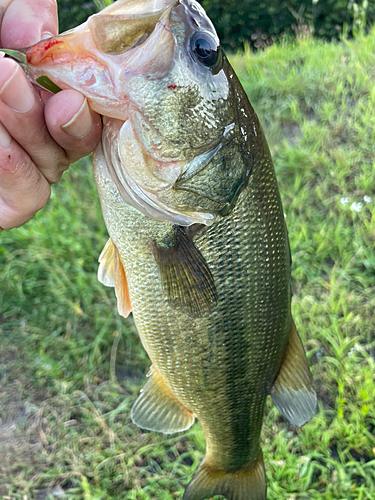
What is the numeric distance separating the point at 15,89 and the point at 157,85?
35 cm

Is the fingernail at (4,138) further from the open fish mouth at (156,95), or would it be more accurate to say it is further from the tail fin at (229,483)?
the tail fin at (229,483)

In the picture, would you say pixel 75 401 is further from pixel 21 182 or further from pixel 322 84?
pixel 322 84

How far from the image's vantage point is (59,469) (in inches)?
88.3

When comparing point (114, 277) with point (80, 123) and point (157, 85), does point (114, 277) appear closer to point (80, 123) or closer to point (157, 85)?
point (80, 123)

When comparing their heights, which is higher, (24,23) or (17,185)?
(24,23)

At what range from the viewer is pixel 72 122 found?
103 cm

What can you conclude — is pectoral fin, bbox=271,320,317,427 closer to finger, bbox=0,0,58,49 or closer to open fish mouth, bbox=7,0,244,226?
open fish mouth, bbox=7,0,244,226

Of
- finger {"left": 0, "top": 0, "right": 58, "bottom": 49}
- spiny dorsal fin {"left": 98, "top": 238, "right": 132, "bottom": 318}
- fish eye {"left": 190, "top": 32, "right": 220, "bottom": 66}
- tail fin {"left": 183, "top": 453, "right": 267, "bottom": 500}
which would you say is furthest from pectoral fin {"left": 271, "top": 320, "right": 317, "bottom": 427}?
A: finger {"left": 0, "top": 0, "right": 58, "bottom": 49}

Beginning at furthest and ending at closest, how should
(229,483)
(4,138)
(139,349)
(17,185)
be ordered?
(139,349)
(229,483)
(17,185)
(4,138)

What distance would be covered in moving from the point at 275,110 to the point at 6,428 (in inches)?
146

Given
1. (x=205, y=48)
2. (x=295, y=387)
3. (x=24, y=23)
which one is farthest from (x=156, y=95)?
(x=295, y=387)

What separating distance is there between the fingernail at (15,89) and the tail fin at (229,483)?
1.51m

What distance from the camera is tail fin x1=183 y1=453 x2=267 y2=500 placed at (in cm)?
164

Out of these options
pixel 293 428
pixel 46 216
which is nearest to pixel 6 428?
pixel 46 216
